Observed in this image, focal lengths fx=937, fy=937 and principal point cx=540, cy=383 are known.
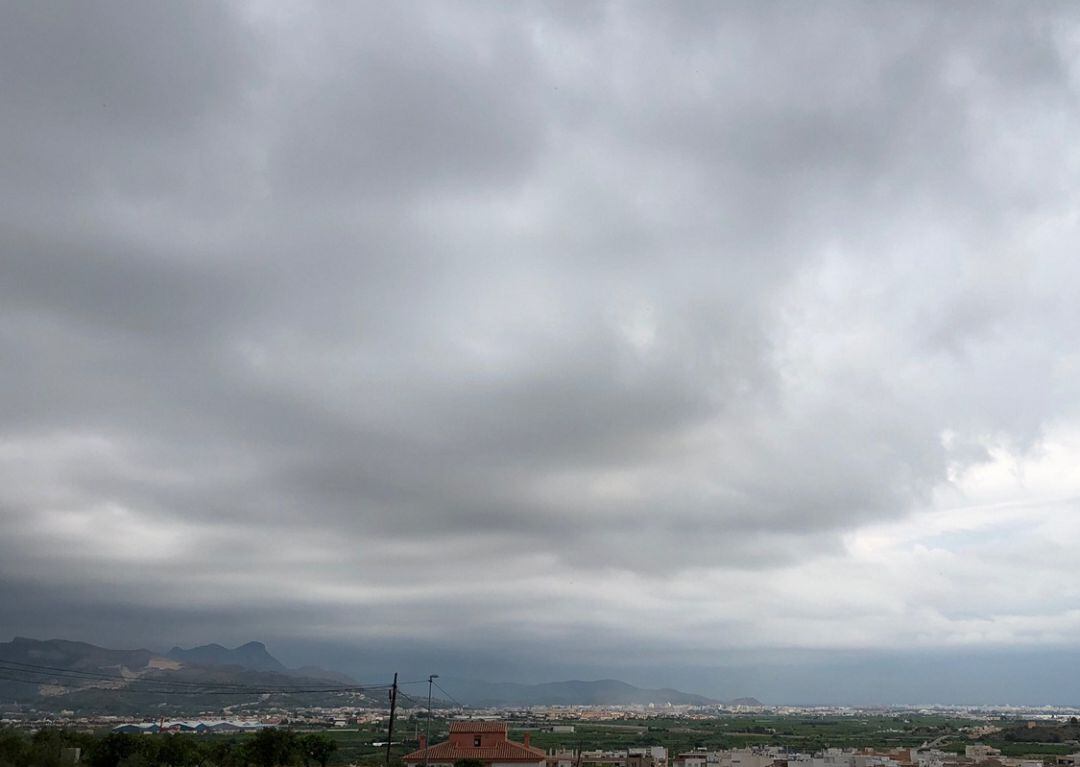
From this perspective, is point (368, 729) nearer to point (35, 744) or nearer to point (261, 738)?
point (261, 738)

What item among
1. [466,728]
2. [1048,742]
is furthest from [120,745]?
[1048,742]

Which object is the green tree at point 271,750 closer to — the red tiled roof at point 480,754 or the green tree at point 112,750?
the green tree at point 112,750

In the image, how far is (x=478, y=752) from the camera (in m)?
61.5

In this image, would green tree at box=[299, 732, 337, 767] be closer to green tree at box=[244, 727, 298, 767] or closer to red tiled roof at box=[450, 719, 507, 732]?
green tree at box=[244, 727, 298, 767]

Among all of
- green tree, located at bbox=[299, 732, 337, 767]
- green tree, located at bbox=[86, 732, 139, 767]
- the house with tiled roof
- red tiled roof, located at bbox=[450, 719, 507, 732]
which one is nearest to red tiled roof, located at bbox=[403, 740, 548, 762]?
the house with tiled roof

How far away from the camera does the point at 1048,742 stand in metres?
150

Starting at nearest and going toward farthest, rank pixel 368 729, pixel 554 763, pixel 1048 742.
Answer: pixel 554 763, pixel 1048 742, pixel 368 729

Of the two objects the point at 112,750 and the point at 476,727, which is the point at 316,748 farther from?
the point at 112,750

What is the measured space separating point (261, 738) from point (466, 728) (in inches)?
548

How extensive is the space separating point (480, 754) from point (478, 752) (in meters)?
0.22

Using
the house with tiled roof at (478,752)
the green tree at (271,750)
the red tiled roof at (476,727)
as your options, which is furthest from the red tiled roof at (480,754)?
the green tree at (271,750)

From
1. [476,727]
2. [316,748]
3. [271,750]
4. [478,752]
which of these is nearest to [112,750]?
[271,750]

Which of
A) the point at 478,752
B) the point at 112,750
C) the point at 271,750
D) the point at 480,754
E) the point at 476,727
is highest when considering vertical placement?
the point at 476,727

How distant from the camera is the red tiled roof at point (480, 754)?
60969 mm
